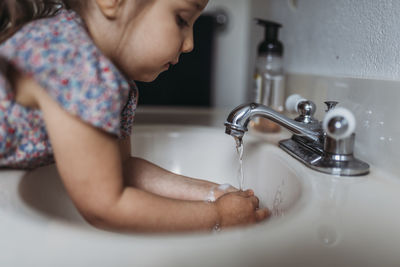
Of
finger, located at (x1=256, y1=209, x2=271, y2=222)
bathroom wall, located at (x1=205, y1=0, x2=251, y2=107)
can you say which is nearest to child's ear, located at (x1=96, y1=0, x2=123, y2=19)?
finger, located at (x1=256, y1=209, x2=271, y2=222)

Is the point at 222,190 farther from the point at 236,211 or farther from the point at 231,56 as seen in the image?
the point at 231,56

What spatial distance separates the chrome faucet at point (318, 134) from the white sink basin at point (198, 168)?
0.04 metres

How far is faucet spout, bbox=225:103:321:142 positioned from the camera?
1.87 ft

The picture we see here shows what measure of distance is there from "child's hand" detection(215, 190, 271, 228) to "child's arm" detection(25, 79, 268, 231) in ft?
0.14

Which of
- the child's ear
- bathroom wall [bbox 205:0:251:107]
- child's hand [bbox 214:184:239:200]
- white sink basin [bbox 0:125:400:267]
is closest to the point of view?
white sink basin [bbox 0:125:400:267]

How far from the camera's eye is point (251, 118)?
1.94 ft

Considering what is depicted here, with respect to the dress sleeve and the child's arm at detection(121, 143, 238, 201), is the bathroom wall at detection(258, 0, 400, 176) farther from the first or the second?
the dress sleeve

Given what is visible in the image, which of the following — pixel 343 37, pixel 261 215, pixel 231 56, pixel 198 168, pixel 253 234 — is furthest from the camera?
pixel 231 56

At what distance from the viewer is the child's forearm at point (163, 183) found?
0.65 metres

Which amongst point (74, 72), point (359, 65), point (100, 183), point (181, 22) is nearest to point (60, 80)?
point (74, 72)

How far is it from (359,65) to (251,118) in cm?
21

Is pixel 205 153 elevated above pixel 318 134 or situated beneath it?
situated beneath

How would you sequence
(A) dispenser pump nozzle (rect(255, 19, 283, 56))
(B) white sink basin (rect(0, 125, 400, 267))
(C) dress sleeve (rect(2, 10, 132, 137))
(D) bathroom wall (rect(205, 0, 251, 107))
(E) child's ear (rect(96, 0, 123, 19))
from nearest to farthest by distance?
(B) white sink basin (rect(0, 125, 400, 267))
(C) dress sleeve (rect(2, 10, 132, 137))
(E) child's ear (rect(96, 0, 123, 19))
(A) dispenser pump nozzle (rect(255, 19, 283, 56))
(D) bathroom wall (rect(205, 0, 251, 107))

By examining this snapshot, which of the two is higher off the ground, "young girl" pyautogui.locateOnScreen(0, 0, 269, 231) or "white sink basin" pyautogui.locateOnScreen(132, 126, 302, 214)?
"young girl" pyautogui.locateOnScreen(0, 0, 269, 231)
